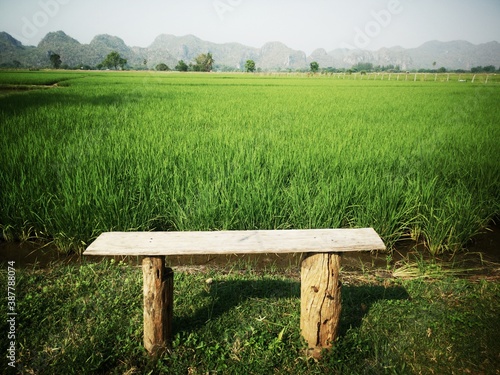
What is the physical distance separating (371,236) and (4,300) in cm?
223

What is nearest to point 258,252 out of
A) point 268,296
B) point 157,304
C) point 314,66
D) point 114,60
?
point 157,304

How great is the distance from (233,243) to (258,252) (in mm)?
137

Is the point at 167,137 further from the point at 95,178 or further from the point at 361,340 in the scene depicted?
the point at 361,340

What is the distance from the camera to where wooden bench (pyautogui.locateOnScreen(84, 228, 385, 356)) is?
1676 millimetres

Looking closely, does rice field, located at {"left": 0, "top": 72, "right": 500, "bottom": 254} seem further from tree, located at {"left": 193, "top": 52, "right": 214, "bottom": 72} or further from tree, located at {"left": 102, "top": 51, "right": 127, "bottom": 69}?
tree, located at {"left": 193, "top": 52, "right": 214, "bottom": 72}

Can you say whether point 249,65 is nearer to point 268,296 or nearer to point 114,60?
point 114,60

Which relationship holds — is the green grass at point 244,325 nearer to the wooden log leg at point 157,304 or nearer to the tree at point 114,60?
the wooden log leg at point 157,304

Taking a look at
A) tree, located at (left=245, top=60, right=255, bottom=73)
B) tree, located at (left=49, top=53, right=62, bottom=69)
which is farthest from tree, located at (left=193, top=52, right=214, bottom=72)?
tree, located at (left=49, top=53, right=62, bottom=69)

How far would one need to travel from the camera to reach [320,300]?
1.77m

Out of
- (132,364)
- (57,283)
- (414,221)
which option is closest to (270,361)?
(132,364)

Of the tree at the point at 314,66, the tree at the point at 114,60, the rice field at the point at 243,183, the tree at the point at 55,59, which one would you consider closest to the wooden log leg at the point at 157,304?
the rice field at the point at 243,183

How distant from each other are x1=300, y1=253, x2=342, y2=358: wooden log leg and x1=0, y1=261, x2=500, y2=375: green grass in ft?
0.26

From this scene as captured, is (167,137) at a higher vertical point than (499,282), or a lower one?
higher

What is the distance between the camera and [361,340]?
1.91 metres
